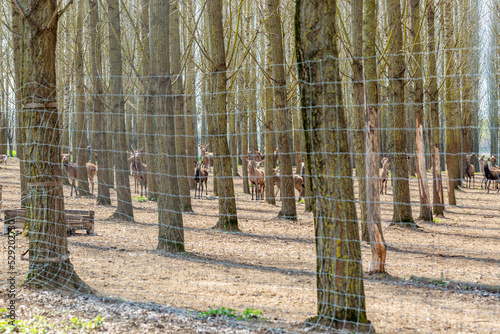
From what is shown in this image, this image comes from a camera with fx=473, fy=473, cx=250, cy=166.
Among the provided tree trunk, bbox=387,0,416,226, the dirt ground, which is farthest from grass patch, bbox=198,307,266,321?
tree trunk, bbox=387,0,416,226

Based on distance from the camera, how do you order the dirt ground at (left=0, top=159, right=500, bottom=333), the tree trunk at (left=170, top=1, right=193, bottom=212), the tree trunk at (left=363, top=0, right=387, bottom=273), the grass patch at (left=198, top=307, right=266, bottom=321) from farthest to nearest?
the tree trunk at (left=170, top=1, right=193, bottom=212)
the tree trunk at (left=363, top=0, right=387, bottom=273)
the dirt ground at (left=0, top=159, right=500, bottom=333)
the grass patch at (left=198, top=307, right=266, bottom=321)

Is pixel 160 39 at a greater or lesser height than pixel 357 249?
greater

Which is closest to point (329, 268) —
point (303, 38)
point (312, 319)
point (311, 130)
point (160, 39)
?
point (312, 319)

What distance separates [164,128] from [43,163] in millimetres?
2676

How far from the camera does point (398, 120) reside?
1146 centimetres

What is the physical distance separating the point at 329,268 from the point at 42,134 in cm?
368

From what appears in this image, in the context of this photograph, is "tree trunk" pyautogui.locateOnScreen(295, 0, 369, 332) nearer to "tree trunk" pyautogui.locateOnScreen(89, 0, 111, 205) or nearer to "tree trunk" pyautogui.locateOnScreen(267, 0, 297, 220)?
"tree trunk" pyautogui.locateOnScreen(267, 0, 297, 220)

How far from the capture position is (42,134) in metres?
5.62

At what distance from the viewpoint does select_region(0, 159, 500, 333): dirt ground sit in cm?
524

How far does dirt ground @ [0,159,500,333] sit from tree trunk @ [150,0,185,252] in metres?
0.40

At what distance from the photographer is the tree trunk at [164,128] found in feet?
26.4

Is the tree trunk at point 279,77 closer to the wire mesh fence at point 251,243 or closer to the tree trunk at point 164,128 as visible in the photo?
the wire mesh fence at point 251,243

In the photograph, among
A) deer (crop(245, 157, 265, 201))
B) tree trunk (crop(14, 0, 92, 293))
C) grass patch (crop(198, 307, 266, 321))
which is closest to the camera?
grass patch (crop(198, 307, 266, 321))

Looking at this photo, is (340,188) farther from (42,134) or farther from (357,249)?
(42,134)
